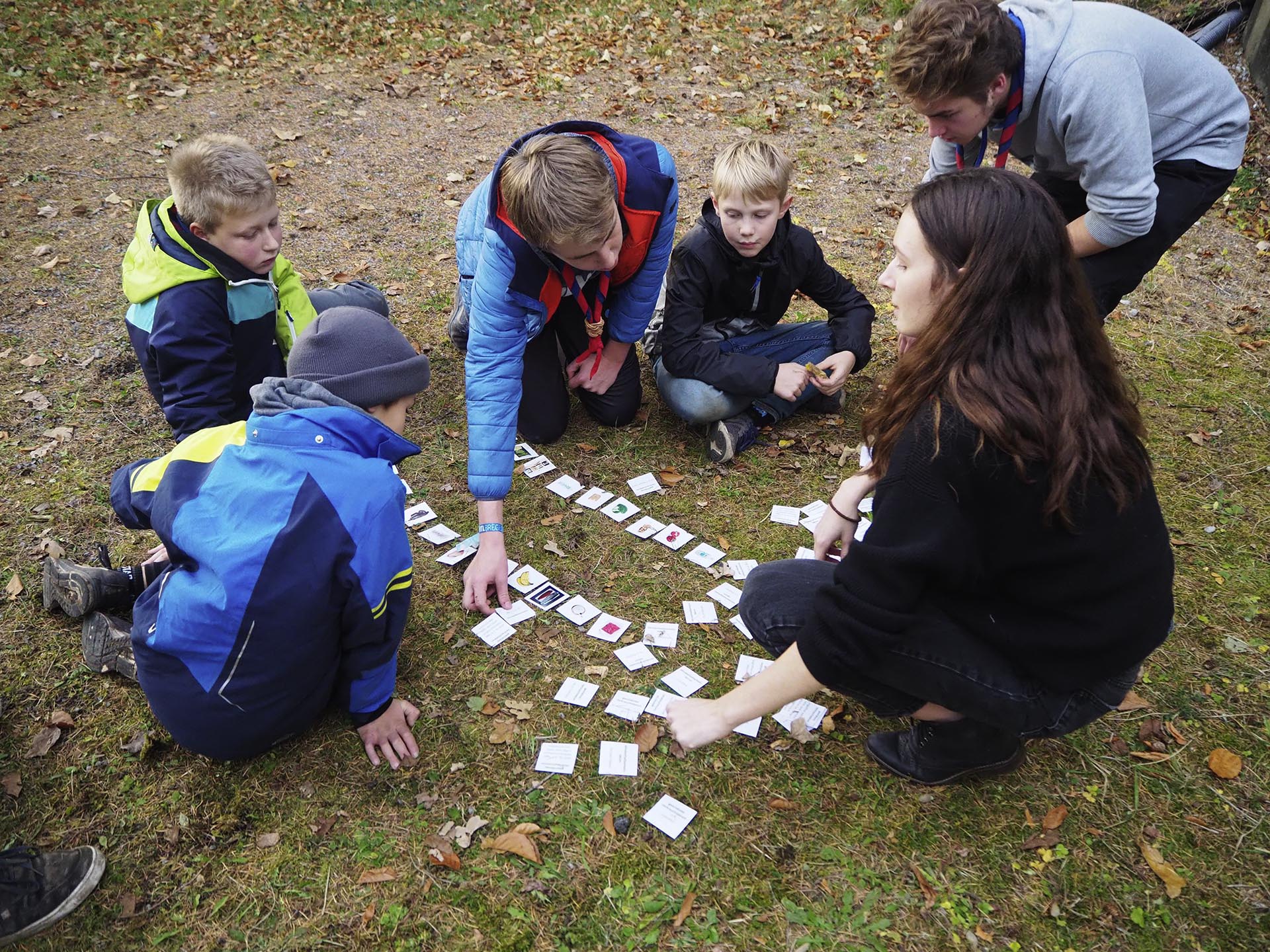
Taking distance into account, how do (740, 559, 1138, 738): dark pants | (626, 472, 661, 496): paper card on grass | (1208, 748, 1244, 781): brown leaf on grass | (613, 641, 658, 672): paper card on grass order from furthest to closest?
(626, 472, 661, 496): paper card on grass → (613, 641, 658, 672): paper card on grass → (1208, 748, 1244, 781): brown leaf on grass → (740, 559, 1138, 738): dark pants

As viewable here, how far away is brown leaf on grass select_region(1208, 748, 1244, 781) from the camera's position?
9.62 ft

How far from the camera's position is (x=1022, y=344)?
6.63 feet

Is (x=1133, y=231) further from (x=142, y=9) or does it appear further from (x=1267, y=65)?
(x=142, y=9)

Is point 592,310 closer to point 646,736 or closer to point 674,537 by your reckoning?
point 674,537

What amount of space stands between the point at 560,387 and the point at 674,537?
1206 millimetres

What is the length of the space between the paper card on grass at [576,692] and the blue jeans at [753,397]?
5.98 feet

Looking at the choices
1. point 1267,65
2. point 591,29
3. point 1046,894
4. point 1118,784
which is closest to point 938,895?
point 1046,894

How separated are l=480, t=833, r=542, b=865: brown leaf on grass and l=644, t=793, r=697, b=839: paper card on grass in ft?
1.30

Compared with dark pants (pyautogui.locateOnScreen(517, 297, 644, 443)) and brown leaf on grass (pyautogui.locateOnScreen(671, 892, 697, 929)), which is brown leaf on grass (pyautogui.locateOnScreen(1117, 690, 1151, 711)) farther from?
dark pants (pyautogui.locateOnScreen(517, 297, 644, 443))

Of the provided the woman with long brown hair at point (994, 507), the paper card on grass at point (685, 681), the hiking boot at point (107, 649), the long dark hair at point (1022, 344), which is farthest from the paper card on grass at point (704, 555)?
the hiking boot at point (107, 649)

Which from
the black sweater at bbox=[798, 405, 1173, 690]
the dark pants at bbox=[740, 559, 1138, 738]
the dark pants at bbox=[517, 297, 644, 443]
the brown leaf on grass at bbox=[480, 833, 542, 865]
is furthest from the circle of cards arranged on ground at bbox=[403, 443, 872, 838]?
the black sweater at bbox=[798, 405, 1173, 690]

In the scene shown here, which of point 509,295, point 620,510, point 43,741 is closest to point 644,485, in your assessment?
point 620,510

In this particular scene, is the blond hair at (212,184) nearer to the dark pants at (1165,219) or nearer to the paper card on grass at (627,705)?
the paper card on grass at (627,705)

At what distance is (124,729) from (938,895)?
2.99 m
